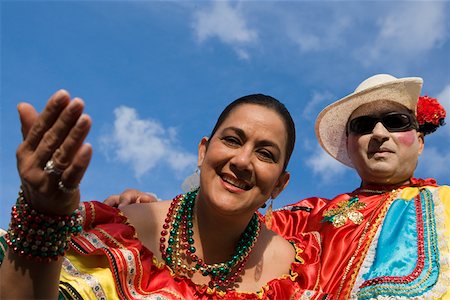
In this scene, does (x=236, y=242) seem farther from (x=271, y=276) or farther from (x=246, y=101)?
(x=246, y=101)

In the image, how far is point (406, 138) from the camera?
3.95 meters

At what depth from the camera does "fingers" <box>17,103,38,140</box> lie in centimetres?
165

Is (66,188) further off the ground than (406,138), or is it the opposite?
(406,138)

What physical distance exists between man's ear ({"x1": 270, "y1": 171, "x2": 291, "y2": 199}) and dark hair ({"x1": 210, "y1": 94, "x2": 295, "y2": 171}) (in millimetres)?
71

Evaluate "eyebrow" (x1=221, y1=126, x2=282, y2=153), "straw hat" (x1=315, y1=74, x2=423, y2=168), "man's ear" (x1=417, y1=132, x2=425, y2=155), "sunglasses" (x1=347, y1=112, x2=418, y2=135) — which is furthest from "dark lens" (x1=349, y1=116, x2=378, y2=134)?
"eyebrow" (x1=221, y1=126, x2=282, y2=153)

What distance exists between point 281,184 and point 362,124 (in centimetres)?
125

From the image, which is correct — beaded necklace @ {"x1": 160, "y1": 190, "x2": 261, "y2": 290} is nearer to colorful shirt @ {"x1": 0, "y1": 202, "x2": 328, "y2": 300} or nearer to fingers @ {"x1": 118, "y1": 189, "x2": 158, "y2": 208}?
colorful shirt @ {"x1": 0, "y1": 202, "x2": 328, "y2": 300}

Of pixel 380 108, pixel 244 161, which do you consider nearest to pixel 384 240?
pixel 380 108

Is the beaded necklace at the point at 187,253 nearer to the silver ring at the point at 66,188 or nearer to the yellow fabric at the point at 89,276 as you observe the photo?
the yellow fabric at the point at 89,276

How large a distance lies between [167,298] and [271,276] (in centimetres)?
68

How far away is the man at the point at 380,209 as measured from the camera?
10.2 feet

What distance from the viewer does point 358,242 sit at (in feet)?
11.2

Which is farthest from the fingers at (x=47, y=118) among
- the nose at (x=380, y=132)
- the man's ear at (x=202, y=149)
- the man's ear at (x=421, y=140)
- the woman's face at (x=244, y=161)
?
the man's ear at (x=421, y=140)

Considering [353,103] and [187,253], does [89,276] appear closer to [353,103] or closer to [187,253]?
[187,253]
